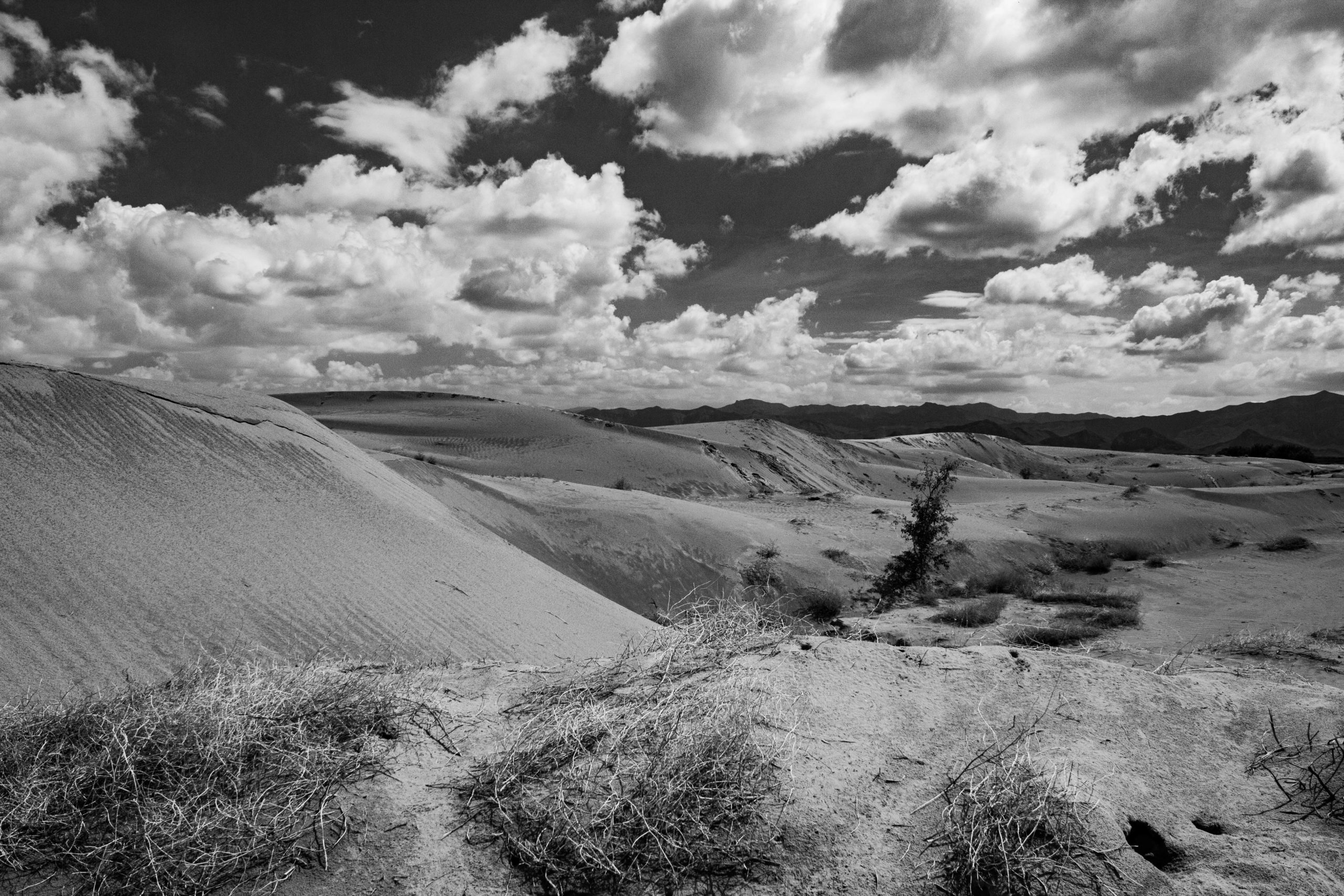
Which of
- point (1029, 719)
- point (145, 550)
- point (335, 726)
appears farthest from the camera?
point (145, 550)

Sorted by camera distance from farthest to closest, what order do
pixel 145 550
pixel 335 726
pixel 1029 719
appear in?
pixel 145 550 → pixel 1029 719 → pixel 335 726

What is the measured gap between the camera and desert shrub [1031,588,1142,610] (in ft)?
36.4

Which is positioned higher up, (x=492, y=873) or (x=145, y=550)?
(x=145, y=550)

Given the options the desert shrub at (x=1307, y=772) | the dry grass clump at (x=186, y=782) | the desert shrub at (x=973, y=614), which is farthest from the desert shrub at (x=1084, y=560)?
the dry grass clump at (x=186, y=782)

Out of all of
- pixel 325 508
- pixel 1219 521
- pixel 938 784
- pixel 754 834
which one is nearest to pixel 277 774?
pixel 754 834

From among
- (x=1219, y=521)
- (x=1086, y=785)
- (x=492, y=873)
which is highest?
(x=1086, y=785)

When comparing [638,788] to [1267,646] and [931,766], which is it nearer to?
[931,766]

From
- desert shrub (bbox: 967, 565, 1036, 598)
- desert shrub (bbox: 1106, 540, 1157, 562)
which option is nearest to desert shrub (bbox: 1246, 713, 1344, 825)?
desert shrub (bbox: 967, 565, 1036, 598)

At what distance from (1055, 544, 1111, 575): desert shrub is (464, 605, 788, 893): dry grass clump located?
16734 millimetres

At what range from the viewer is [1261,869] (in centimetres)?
231

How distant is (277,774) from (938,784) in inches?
99.0

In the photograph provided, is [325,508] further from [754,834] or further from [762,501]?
[762,501]

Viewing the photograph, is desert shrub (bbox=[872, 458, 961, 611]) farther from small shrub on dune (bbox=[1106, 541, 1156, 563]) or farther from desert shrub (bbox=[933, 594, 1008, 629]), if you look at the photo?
small shrub on dune (bbox=[1106, 541, 1156, 563])

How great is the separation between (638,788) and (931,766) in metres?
1.22
